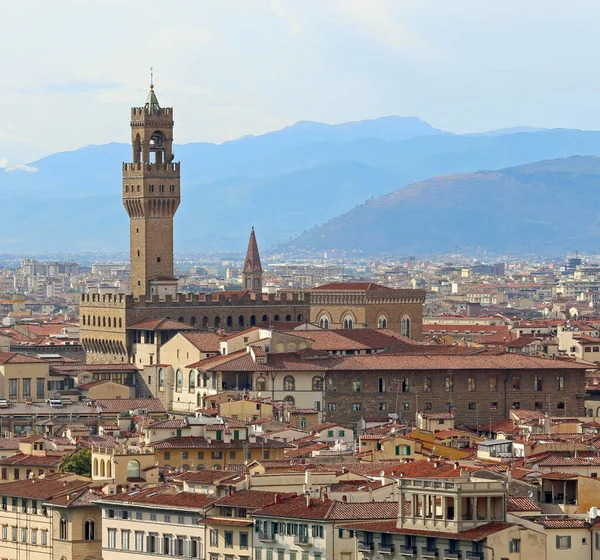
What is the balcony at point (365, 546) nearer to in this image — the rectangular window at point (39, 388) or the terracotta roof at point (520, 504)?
the terracotta roof at point (520, 504)

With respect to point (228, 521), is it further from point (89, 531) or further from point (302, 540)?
point (89, 531)

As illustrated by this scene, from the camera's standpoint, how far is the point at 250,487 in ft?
170

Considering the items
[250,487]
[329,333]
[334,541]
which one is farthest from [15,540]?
[329,333]

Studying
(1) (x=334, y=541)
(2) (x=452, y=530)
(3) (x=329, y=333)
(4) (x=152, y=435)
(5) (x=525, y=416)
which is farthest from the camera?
(3) (x=329, y=333)

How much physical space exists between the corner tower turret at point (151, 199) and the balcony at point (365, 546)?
6907cm

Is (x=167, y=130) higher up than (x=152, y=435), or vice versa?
(x=167, y=130)

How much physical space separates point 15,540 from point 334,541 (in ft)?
42.7

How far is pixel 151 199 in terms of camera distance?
114750 millimetres

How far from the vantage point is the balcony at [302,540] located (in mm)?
46031

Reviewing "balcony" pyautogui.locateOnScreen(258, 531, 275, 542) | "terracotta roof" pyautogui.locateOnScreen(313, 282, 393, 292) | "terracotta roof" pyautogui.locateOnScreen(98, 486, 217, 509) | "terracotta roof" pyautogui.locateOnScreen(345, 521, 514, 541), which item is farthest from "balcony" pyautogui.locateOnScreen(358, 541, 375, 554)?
"terracotta roof" pyautogui.locateOnScreen(313, 282, 393, 292)

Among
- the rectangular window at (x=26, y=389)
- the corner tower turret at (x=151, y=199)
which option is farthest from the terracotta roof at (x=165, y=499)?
the corner tower turret at (x=151, y=199)

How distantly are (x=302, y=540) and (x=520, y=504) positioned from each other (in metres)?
3.96

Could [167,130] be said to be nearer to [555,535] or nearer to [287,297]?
[287,297]

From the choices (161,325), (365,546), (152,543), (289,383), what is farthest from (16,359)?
(365,546)
